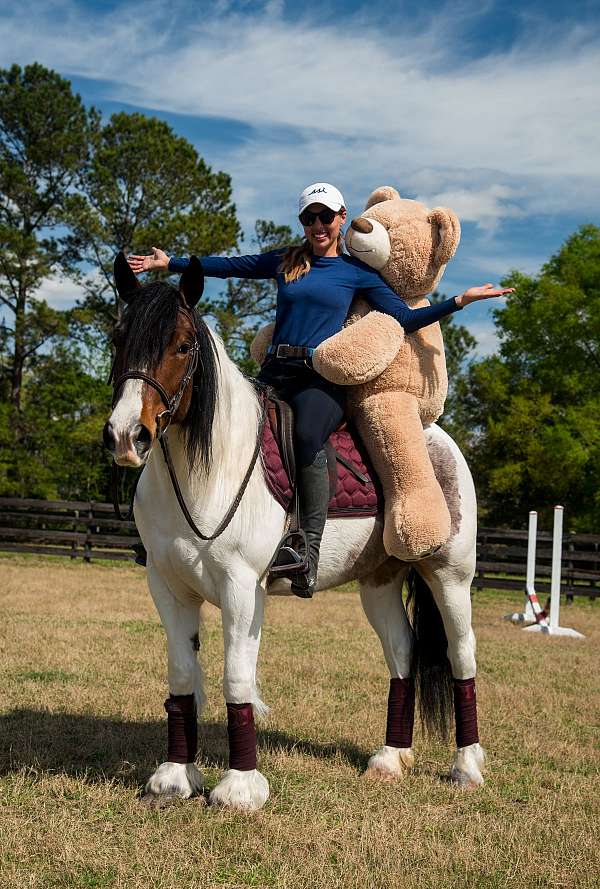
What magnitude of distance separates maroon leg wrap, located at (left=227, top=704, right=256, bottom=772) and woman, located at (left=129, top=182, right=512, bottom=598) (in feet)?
2.19

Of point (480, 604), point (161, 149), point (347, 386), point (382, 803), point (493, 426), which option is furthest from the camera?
point (493, 426)

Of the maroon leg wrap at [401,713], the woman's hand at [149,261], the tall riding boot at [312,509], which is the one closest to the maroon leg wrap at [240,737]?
the tall riding boot at [312,509]

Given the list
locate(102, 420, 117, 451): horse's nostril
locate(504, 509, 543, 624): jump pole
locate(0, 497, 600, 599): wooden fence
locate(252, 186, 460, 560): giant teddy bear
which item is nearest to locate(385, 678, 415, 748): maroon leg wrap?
locate(252, 186, 460, 560): giant teddy bear

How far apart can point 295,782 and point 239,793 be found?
27.8 inches

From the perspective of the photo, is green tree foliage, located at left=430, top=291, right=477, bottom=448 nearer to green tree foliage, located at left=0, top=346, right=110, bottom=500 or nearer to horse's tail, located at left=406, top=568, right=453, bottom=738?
green tree foliage, located at left=0, top=346, right=110, bottom=500

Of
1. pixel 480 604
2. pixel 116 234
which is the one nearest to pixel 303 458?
pixel 480 604

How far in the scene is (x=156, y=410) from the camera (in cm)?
368

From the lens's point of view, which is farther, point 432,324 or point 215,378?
point 432,324

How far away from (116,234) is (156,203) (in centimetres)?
168

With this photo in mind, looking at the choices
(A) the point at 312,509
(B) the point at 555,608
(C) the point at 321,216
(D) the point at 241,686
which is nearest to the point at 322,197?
(C) the point at 321,216

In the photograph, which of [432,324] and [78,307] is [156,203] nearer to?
[78,307]

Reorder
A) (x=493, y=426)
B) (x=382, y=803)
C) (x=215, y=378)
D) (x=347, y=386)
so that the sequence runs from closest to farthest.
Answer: (x=215, y=378)
(x=382, y=803)
(x=347, y=386)
(x=493, y=426)

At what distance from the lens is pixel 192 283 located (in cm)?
395

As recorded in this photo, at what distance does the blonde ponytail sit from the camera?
4.58m
